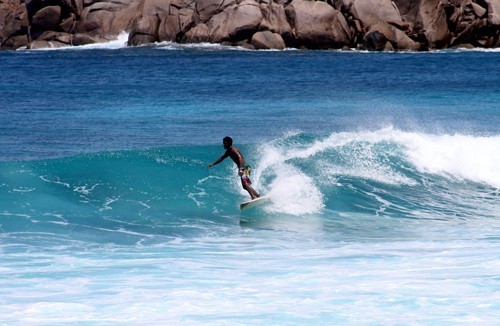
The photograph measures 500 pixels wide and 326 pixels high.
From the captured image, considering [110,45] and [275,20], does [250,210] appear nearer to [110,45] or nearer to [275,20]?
[275,20]

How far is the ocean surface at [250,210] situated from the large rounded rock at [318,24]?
28.4 meters

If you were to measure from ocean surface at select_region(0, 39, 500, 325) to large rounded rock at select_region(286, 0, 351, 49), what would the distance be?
93.1ft

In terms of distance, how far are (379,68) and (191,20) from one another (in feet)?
83.9

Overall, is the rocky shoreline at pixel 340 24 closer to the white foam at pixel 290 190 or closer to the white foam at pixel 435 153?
the white foam at pixel 435 153

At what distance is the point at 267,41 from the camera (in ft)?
220

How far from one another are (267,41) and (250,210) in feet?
170

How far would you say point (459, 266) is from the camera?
1164cm

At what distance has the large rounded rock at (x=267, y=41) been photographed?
6681 cm

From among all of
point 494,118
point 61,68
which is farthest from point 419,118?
point 61,68

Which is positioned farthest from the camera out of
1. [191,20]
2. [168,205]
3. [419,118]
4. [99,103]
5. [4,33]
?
[4,33]

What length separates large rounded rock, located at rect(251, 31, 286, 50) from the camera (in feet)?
219

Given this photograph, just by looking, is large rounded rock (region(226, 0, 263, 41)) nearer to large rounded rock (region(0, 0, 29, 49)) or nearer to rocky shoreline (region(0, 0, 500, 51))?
rocky shoreline (region(0, 0, 500, 51))

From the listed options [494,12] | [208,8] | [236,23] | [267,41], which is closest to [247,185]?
[267,41]

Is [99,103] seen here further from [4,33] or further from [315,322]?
[4,33]
